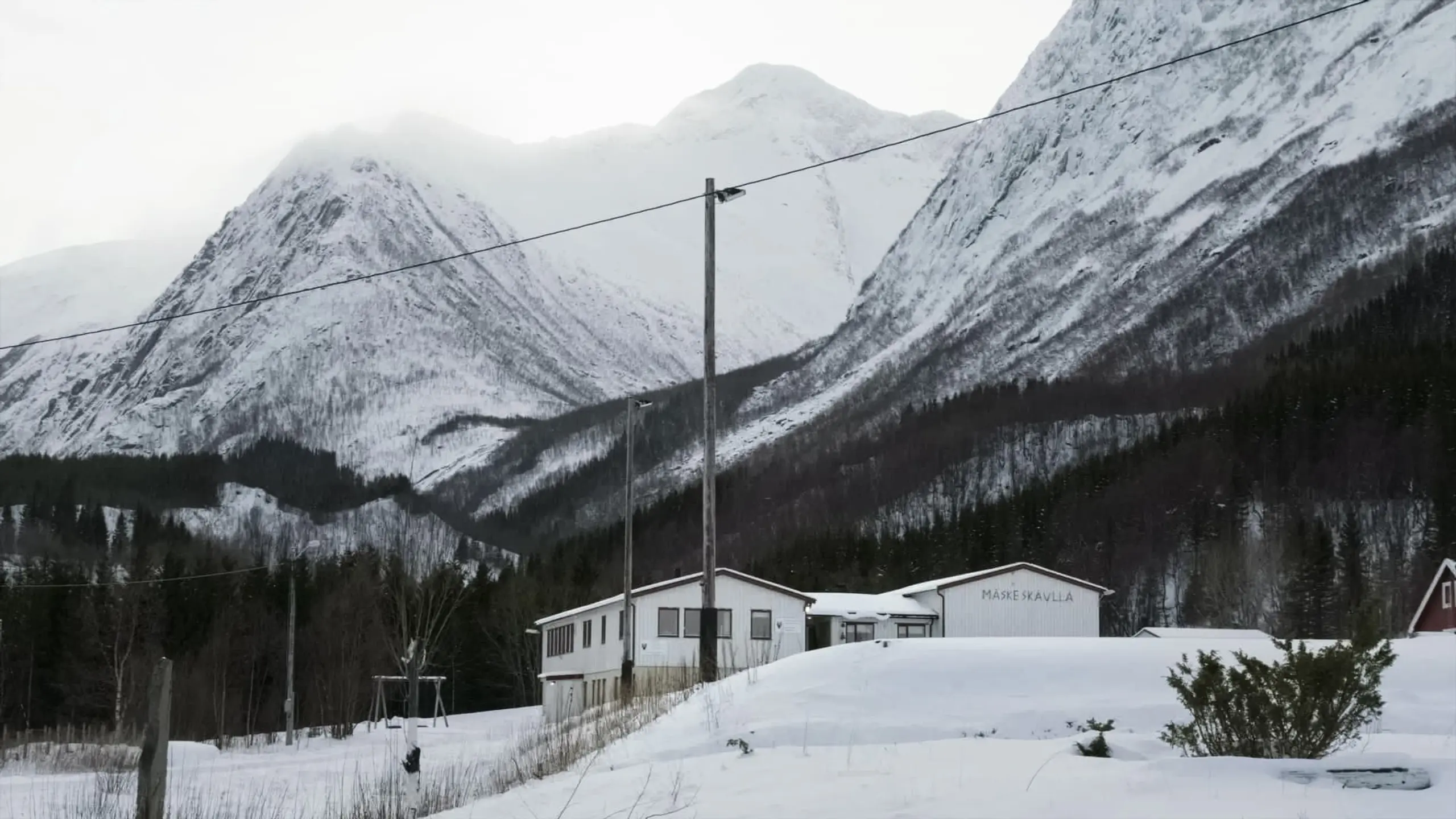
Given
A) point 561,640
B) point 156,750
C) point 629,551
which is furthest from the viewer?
point 561,640

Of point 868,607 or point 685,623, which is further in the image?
point 868,607

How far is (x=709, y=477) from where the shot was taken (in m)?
21.5

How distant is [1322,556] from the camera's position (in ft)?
262

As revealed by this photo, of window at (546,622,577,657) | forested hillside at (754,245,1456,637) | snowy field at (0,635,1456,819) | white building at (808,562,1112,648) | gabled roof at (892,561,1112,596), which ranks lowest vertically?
snowy field at (0,635,1456,819)

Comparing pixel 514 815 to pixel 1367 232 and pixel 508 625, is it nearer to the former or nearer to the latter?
pixel 508 625

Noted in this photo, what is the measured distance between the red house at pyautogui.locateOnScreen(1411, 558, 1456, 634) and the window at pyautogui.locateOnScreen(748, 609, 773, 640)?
26798 mm

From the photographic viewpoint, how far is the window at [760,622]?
186 feet

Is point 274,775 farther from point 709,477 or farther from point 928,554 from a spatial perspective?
point 928,554

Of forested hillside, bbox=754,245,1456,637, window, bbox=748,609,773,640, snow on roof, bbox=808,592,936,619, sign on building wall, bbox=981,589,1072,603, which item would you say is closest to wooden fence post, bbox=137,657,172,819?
window, bbox=748,609,773,640

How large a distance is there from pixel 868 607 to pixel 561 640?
1513 centimetres

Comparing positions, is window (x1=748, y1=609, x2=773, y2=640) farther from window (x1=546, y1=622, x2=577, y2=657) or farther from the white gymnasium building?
window (x1=546, y1=622, x2=577, y2=657)

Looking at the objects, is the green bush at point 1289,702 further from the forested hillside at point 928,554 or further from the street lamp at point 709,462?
the forested hillside at point 928,554

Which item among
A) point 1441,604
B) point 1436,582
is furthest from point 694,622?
point 1441,604

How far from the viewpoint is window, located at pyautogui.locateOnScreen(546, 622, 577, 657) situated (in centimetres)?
6612
